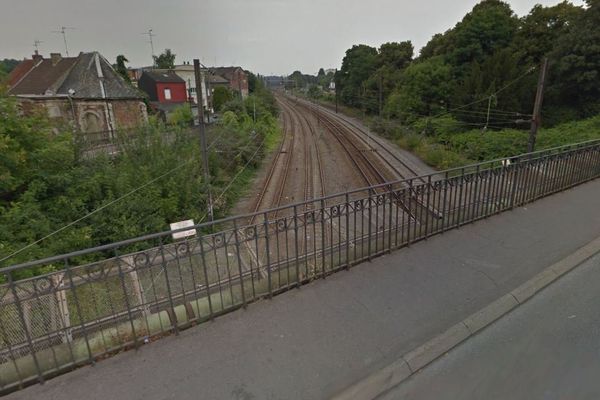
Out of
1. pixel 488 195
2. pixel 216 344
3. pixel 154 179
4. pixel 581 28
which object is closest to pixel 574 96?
pixel 581 28

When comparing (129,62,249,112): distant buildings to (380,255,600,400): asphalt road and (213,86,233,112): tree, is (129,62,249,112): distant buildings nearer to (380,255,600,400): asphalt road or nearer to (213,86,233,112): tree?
(213,86,233,112): tree

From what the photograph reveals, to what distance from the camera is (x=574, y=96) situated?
92.3 feet

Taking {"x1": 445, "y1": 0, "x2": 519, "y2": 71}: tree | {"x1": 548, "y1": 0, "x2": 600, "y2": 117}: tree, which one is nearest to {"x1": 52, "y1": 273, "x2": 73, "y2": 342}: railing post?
{"x1": 548, "y1": 0, "x2": 600, "y2": 117}: tree

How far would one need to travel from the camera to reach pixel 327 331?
350cm

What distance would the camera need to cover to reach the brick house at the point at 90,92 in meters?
23.5

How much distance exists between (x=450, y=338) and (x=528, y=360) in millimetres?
697

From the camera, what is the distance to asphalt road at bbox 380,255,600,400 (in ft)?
9.41

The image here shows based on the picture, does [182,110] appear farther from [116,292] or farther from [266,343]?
[266,343]

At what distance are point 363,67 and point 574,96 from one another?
35.7 metres

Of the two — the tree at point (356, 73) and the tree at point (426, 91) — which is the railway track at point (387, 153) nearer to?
the tree at point (426, 91)

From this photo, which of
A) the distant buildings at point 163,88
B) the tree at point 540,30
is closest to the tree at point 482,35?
the tree at point 540,30

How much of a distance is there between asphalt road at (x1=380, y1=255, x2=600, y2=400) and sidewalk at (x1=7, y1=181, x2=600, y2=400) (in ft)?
1.01

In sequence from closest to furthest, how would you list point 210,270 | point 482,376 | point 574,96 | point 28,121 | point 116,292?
point 482,376, point 116,292, point 210,270, point 28,121, point 574,96

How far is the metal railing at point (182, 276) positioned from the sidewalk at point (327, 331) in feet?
0.61
